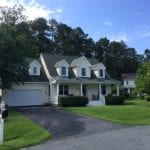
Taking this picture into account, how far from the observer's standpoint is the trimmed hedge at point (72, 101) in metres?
33.9

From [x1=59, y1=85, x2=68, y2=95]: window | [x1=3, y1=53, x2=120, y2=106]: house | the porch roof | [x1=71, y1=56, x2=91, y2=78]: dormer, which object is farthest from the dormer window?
[x1=59, y1=85, x2=68, y2=95]: window

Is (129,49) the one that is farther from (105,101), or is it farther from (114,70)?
(105,101)

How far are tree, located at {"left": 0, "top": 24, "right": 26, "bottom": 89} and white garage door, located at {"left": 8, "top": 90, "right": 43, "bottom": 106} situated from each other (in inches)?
202

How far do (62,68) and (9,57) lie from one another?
1038 centimetres

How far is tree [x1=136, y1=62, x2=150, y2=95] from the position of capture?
35625 mm

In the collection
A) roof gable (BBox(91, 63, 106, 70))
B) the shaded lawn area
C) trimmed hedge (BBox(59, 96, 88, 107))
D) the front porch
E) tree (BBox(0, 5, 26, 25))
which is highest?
tree (BBox(0, 5, 26, 25))

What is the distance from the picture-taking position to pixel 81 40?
259 ft

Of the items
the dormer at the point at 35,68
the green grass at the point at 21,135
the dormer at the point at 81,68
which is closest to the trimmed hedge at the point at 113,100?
the dormer at the point at 81,68

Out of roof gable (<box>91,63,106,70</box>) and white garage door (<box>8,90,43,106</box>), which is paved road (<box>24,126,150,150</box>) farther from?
roof gable (<box>91,63,106,70</box>)

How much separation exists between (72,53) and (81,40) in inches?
283

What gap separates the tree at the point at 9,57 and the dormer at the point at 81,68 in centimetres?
1033

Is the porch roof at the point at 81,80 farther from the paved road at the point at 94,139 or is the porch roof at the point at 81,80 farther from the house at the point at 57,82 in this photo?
the paved road at the point at 94,139

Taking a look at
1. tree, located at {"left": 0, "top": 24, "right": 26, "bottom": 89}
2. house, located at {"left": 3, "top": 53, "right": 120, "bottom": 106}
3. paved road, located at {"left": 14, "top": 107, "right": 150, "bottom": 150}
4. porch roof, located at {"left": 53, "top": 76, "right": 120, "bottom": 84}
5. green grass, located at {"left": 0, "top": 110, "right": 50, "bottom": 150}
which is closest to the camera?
paved road, located at {"left": 14, "top": 107, "right": 150, "bottom": 150}

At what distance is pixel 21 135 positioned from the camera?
596 inches
